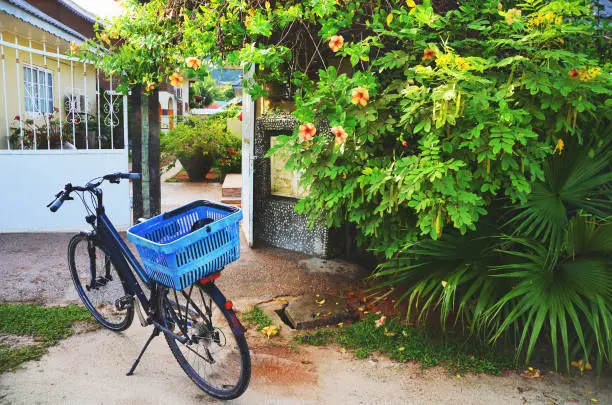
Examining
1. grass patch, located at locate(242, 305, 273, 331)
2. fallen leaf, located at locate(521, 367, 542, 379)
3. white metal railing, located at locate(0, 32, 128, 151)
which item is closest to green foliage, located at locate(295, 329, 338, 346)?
grass patch, located at locate(242, 305, 273, 331)

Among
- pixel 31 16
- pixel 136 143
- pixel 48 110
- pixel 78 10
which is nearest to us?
pixel 136 143

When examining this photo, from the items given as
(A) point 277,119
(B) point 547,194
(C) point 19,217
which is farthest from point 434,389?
(C) point 19,217

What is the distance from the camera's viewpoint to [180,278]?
2.49m

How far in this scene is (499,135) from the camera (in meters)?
2.75

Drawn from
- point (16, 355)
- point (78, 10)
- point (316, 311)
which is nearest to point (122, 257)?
point (16, 355)

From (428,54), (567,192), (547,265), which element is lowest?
(547,265)

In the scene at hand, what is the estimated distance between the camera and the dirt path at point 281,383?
9.03 ft

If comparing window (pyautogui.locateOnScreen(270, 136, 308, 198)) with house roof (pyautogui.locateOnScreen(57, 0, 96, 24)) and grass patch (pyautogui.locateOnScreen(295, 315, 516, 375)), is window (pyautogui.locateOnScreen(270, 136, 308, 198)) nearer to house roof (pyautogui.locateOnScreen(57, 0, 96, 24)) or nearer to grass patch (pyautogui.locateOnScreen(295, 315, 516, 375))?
grass patch (pyautogui.locateOnScreen(295, 315, 516, 375))

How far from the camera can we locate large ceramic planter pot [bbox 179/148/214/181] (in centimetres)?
1012

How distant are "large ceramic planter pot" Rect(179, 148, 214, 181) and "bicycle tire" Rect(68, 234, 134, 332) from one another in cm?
652

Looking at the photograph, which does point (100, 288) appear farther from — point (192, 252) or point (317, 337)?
point (317, 337)

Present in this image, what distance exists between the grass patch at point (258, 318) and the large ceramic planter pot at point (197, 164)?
6674 millimetres

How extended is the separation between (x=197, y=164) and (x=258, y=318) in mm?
6876

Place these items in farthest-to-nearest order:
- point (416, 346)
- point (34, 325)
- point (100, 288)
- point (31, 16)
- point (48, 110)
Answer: point (48, 110)
point (31, 16)
point (100, 288)
point (34, 325)
point (416, 346)
